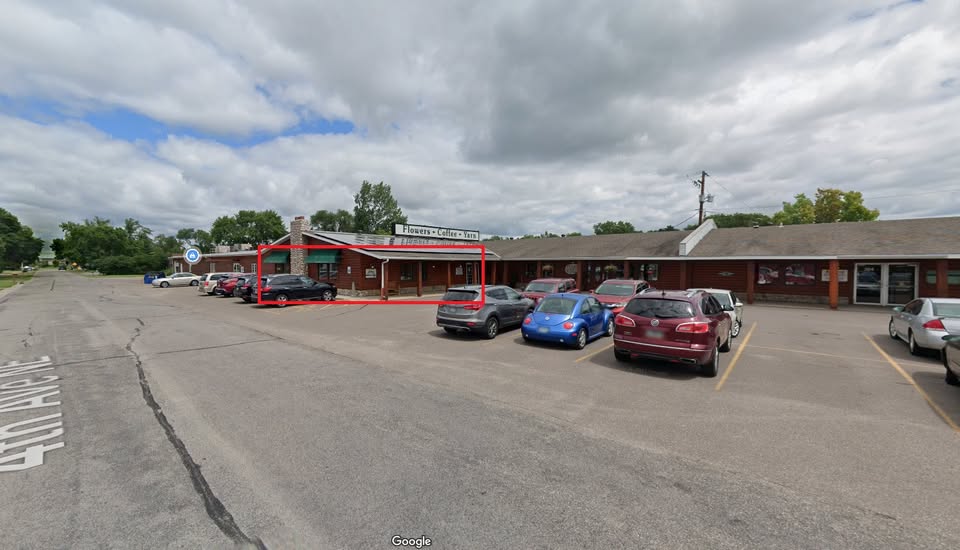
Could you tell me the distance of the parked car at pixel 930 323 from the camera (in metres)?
8.58

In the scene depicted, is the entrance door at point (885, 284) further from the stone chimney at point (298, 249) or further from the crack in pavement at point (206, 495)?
the stone chimney at point (298, 249)

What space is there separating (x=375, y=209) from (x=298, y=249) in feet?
137

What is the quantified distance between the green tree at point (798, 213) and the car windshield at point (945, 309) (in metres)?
46.6

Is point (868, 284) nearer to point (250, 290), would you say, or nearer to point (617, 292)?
point (617, 292)

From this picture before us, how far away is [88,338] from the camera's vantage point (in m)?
11.0

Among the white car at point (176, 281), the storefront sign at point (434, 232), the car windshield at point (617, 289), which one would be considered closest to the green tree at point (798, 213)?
the storefront sign at point (434, 232)

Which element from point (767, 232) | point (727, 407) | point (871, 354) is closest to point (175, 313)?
point (727, 407)

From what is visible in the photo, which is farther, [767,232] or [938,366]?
[767,232]

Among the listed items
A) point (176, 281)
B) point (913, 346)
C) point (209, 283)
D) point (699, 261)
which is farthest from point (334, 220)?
point (913, 346)

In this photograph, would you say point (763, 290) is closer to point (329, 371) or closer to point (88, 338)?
point (329, 371)

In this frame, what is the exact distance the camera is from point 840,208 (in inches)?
1738

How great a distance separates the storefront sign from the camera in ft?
97.3

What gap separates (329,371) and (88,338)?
28.5 ft

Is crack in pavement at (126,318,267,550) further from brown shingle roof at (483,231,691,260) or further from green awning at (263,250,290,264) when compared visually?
green awning at (263,250,290,264)
